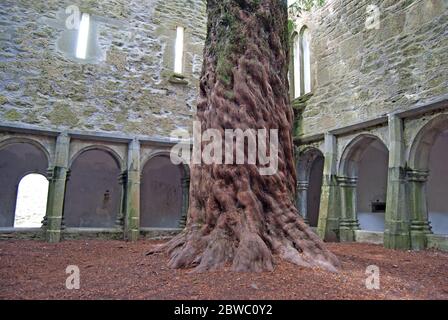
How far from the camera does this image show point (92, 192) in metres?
10.6

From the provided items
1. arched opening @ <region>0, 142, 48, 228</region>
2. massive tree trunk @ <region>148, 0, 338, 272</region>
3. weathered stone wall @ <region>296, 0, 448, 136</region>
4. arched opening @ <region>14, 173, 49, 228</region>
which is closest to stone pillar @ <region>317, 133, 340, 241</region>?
weathered stone wall @ <region>296, 0, 448, 136</region>

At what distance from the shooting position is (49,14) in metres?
7.64

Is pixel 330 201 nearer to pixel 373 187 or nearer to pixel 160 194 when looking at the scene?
pixel 373 187

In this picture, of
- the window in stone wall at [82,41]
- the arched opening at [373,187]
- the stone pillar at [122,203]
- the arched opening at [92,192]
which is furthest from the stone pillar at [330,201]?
the arched opening at [92,192]

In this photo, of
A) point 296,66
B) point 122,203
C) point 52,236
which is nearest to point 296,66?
point 296,66

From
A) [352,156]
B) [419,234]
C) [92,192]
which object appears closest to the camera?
[419,234]

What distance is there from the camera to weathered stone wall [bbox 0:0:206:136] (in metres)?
7.19

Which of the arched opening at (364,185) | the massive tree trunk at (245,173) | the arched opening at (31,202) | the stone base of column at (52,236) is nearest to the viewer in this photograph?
the massive tree trunk at (245,173)

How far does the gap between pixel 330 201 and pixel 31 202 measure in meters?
11.5

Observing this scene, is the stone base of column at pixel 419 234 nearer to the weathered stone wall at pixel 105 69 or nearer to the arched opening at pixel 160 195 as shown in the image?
the weathered stone wall at pixel 105 69

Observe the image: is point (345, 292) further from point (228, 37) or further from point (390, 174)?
point (390, 174)

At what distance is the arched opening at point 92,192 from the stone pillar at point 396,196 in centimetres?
710

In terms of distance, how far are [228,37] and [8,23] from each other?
5672 millimetres

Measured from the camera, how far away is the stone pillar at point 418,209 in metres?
5.86
